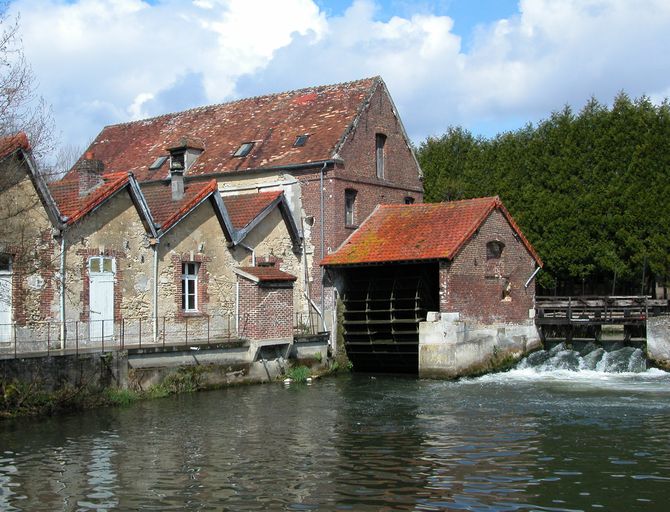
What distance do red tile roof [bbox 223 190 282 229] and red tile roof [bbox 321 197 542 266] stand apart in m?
2.70

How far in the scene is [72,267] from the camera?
21547 millimetres

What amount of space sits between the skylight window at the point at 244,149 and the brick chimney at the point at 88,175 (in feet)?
26.5

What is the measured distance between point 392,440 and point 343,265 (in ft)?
42.0

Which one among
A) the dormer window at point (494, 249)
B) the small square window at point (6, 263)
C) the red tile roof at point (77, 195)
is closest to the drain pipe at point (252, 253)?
the red tile roof at point (77, 195)

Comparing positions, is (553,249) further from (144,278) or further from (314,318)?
(144,278)

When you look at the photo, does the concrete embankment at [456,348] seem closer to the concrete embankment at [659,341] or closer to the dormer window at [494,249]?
the dormer window at [494,249]

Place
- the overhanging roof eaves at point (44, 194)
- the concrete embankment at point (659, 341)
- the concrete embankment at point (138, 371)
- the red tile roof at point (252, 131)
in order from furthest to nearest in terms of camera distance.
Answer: the red tile roof at point (252, 131) < the concrete embankment at point (659, 341) < the overhanging roof eaves at point (44, 194) < the concrete embankment at point (138, 371)

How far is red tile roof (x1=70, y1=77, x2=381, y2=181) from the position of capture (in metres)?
29.5

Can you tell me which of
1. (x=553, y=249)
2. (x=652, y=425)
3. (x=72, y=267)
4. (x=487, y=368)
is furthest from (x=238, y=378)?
(x=553, y=249)

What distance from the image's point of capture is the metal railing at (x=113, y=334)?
20.3 meters

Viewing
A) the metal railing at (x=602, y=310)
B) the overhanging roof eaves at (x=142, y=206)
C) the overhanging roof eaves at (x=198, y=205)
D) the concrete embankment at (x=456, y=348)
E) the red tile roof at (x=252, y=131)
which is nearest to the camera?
the overhanging roof eaves at (x=142, y=206)

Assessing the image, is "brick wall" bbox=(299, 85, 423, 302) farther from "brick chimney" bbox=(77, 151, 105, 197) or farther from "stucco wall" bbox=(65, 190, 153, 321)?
"brick chimney" bbox=(77, 151, 105, 197)

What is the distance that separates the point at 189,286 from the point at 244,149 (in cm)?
764

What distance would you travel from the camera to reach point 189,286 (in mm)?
24781
